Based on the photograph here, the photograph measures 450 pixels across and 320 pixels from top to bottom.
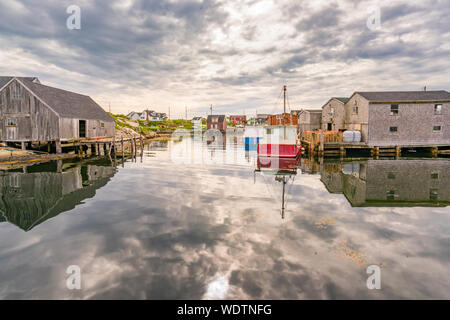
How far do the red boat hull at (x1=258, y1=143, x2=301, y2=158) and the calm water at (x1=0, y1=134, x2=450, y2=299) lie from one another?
11.6 metres

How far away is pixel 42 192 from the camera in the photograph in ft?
48.7

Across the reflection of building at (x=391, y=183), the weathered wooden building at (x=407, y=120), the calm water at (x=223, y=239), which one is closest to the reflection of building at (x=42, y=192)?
the calm water at (x=223, y=239)

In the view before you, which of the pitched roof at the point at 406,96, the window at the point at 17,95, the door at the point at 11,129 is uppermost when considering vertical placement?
the pitched roof at the point at 406,96

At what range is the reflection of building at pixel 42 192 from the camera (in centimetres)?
1126

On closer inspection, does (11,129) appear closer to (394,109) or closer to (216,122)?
(394,109)

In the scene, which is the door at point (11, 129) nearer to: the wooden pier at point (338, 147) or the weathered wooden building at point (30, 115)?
the weathered wooden building at point (30, 115)

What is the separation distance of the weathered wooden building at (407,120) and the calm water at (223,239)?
18.6m

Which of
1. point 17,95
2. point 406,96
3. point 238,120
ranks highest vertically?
point 238,120

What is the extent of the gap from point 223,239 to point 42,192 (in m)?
12.8

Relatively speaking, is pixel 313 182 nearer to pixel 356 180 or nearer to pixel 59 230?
pixel 356 180

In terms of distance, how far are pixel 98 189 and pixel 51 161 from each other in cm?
1579

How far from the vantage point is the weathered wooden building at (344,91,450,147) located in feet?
108

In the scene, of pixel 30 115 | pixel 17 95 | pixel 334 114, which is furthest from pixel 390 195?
pixel 17 95
